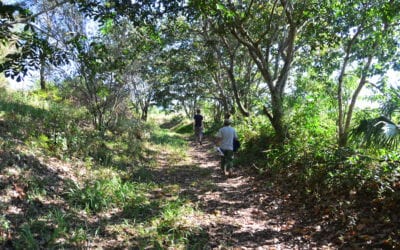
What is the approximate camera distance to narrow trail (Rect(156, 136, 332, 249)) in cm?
478

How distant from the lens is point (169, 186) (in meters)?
7.70

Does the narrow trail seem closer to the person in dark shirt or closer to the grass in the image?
the grass

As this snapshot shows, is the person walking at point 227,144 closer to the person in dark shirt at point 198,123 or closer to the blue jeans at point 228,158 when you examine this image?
the blue jeans at point 228,158

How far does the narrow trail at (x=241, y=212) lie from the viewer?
15.7 ft

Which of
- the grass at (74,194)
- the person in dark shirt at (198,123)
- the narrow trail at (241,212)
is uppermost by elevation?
the person in dark shirt at (198,123)

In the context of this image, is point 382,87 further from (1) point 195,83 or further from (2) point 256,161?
(1) point 195,83

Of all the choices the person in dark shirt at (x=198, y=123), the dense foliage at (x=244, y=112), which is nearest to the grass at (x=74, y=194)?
the dense foliage at (x=244, y=112)

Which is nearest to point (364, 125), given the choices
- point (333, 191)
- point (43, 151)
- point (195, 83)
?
point (333, 191)

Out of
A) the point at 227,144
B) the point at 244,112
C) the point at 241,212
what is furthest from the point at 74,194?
the point at 244,112

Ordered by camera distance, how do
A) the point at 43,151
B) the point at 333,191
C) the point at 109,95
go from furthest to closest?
the point at 109,95, the point at 43,151, the point at 333,191

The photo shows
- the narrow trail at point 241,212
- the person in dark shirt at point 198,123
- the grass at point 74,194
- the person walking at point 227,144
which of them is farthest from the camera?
the person in dark shirt at point 198,123

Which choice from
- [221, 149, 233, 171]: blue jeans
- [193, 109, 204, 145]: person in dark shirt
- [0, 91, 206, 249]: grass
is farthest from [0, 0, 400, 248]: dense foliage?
[193, 109, 204, 145]: person in dark shirt

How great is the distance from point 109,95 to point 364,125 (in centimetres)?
825

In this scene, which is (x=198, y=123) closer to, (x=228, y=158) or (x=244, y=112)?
(x=244, y=112)
